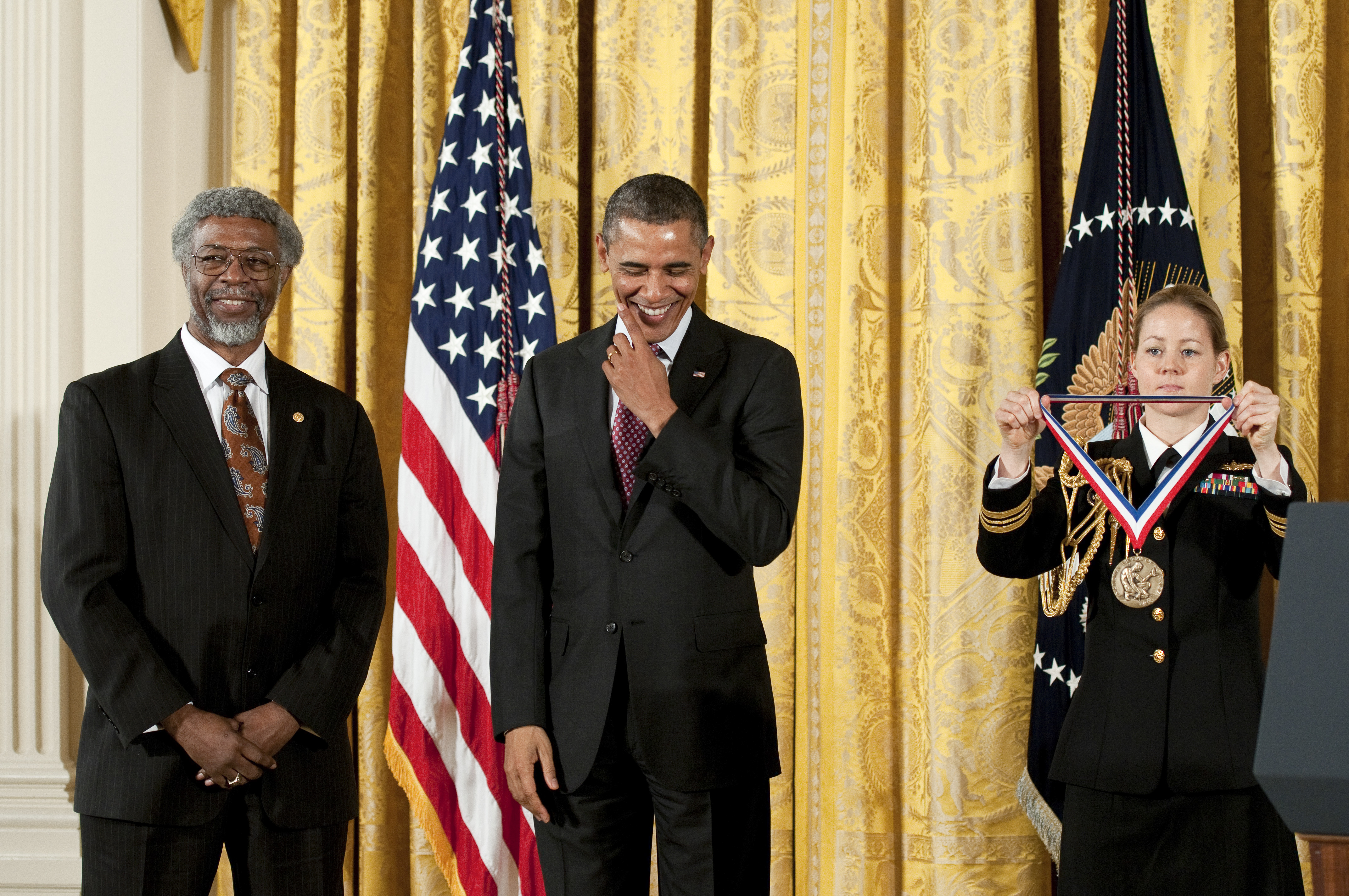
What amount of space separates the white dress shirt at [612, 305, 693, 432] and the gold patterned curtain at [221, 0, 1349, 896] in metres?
1.26

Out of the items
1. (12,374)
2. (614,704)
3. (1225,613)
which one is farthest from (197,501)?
(1225,613)

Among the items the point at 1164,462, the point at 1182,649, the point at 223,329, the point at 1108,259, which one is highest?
the point at 1108,259

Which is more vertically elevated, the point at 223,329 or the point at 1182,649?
the point at 223,329

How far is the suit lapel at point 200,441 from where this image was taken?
2100mm

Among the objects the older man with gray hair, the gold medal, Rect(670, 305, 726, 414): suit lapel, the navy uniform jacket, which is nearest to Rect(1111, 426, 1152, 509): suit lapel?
the navy uniform jacket

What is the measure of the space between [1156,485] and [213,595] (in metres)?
1.72

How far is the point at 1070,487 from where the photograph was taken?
2271 mm

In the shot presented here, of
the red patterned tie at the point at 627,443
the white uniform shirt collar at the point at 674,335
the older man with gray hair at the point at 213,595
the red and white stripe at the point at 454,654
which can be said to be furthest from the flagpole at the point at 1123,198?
the older man with gray hair at the point at 213,595

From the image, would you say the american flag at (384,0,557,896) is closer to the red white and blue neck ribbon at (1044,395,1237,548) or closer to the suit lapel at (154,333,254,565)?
the suit lapel at (154,333,254,565)

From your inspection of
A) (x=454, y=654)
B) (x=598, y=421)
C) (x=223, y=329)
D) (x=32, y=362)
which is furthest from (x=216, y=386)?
(x=32, y=362)

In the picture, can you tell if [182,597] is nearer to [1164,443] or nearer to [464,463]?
[464,463]

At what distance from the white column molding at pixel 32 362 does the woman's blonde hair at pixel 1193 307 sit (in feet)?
8.93

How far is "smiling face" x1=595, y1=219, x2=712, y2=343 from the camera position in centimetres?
203

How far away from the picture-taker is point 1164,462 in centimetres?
218
